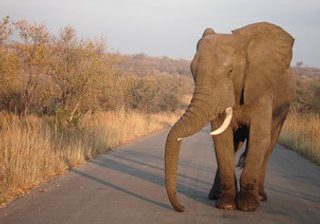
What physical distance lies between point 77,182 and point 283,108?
14.3 ft

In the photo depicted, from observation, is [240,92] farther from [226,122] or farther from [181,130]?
[181,130]

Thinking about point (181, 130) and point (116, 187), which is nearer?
point (181, 130)

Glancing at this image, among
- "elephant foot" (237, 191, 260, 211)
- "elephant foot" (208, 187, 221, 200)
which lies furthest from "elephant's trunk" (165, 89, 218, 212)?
"elephant foot" (208, 187, 221, 200)

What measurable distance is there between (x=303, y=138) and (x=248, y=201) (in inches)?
455

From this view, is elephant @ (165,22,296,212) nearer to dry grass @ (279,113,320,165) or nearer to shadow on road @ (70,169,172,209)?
shadow on road @ (70,169,172,209)

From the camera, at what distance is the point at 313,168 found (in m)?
13.5

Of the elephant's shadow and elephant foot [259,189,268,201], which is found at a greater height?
elephant foot [259,189,268,201]

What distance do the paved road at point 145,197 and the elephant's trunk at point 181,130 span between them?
1.90 ft

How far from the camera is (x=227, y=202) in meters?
8.20

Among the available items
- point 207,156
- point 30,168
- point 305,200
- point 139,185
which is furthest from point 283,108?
point 207,156

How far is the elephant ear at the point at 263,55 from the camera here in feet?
26.5

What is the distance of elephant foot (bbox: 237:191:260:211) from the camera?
806 cm

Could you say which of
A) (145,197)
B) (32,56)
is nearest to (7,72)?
(32,56)

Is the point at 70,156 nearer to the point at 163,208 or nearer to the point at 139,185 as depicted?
the point at 139,185
